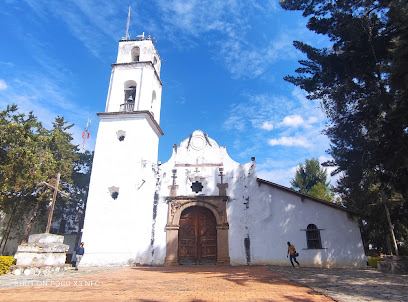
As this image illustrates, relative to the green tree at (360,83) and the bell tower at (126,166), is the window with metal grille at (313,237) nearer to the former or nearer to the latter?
the green tree at (360,83)

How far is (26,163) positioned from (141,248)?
955 cm

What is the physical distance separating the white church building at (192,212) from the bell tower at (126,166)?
0.18ft

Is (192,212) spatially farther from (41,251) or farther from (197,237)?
(41,251)

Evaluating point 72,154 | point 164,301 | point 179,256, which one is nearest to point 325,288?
point 164,301

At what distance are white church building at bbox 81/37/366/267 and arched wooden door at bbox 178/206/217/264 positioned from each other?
5 centimetres

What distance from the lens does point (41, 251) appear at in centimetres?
1055

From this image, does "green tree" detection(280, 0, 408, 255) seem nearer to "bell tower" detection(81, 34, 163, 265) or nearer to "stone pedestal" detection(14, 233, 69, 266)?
"bell tower" detection(81, 34, 163, 265)

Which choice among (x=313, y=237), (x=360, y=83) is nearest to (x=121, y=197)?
(x=313, y=237)

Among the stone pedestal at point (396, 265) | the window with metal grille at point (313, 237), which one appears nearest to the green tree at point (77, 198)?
the window with metal grille at point (313, 237)

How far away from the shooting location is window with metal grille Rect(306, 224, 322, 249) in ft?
45.8

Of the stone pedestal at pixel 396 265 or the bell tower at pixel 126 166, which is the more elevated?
the bell tower at pixel 126 166

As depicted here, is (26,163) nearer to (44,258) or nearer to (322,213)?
(44,258)

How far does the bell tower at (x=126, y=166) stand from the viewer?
546 inches

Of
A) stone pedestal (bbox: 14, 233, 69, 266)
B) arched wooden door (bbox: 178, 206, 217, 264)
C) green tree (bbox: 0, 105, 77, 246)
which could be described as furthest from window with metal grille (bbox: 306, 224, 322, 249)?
green tree (bbox: 0, 105, 77, 246)
